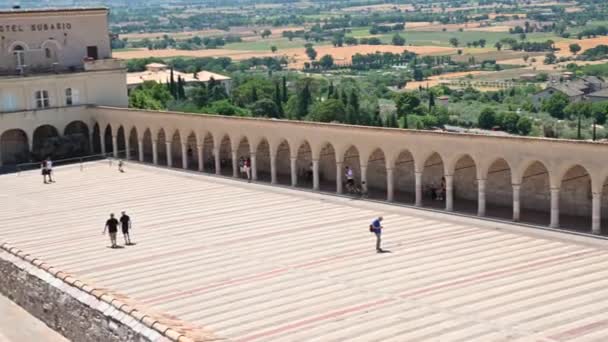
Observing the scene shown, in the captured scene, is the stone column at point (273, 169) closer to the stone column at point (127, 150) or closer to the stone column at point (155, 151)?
the stone column at point (155, 151)

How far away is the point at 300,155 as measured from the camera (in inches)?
1678

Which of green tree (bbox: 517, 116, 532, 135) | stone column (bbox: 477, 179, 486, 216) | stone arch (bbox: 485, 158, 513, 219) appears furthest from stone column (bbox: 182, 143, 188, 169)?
green tree (bbox: 517, 116, 532, 135)

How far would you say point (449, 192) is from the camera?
33375 mm

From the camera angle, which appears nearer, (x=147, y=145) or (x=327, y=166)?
(x=327, y=166)

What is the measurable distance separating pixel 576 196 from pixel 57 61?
103 feet

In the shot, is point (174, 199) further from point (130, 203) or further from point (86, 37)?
point (86, 37)

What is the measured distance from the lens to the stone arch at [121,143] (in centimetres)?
5156

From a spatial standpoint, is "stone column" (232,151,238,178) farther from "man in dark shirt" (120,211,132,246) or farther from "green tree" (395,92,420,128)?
"green tree" (395,92,420,128)

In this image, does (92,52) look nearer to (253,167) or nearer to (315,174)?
(253,167)

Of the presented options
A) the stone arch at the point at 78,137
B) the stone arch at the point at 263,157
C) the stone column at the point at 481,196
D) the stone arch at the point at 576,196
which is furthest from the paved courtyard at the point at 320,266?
the stone arch at the point at 78,137

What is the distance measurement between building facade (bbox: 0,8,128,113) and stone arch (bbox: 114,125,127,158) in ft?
7.35

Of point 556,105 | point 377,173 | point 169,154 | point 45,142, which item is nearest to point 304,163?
point 377,173

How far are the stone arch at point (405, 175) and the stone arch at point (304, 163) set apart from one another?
4.63m

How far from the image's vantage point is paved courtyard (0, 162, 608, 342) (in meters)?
22.0
